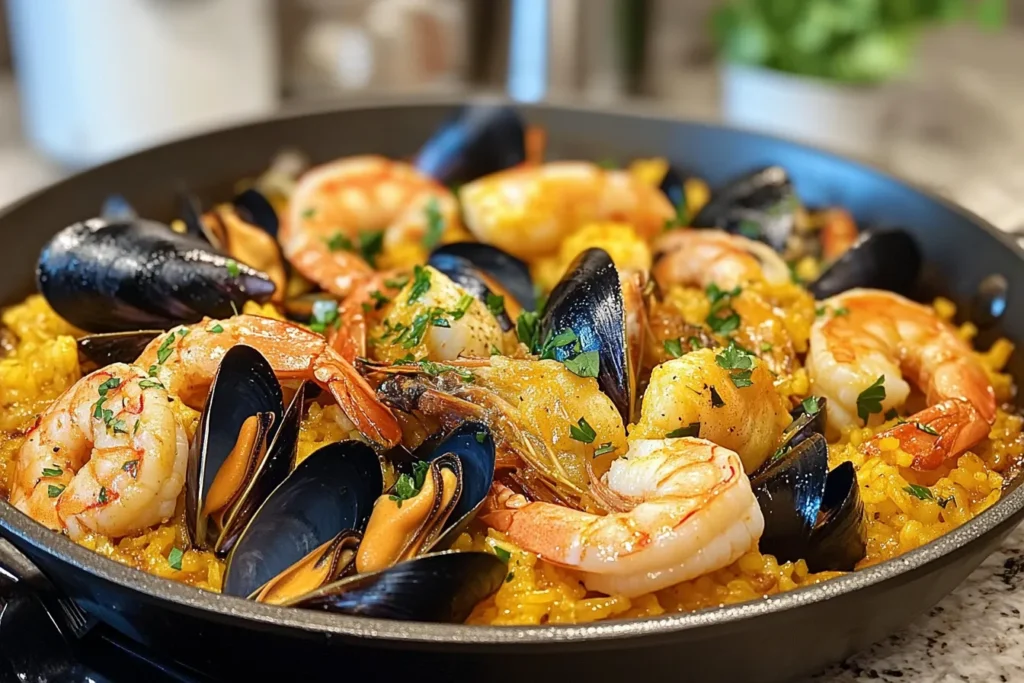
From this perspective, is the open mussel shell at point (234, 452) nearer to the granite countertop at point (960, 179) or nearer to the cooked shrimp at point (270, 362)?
the cooked shrimp at point (270, 362)

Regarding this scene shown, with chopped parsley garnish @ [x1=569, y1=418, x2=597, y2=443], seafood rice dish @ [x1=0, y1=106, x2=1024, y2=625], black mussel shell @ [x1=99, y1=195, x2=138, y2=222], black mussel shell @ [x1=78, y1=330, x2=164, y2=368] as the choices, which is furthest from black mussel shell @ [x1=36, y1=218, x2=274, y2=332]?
chopped parsley garnish @ [x1=569, y1=418, x2=597, y2=443]

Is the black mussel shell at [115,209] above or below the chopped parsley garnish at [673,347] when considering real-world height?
above

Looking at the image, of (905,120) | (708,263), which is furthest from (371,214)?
(905,120)

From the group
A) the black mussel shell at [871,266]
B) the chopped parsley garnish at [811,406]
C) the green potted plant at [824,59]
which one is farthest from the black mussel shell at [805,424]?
the green potted plant at [824,59]

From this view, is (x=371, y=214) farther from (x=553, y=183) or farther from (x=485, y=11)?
(x=485, y=11)

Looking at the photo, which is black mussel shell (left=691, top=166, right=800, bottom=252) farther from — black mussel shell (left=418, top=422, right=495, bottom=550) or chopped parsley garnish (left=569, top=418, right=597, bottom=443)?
black mussel shell (left=418, top=422, right=495, bottom=550)

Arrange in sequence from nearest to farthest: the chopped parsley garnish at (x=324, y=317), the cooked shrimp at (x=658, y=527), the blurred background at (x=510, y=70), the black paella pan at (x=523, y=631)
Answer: the black paella pan at (x=523, y=631) → the cooked shrimp at (x=658, y=527) → the chopped parsley garnish at (x=324, y=317) → the blurred background at (x=510, y=70)
